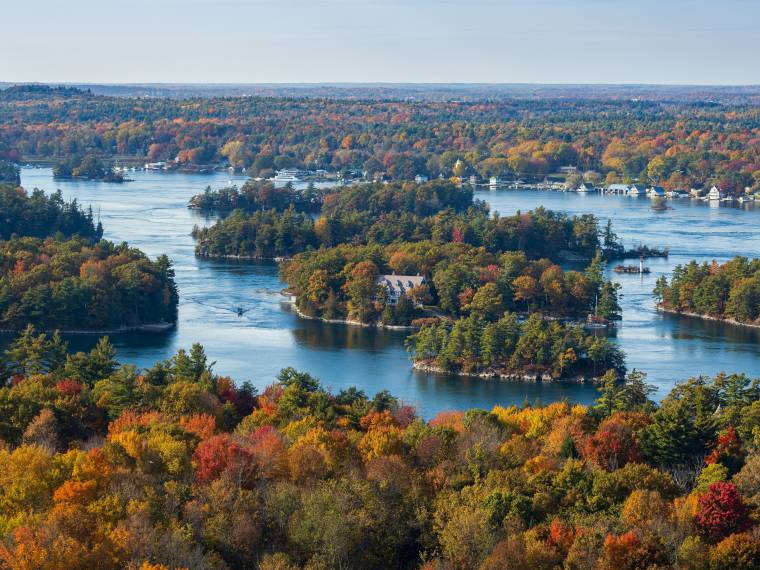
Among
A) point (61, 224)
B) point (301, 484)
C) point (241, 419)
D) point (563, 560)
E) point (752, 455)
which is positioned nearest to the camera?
point (563, 560)

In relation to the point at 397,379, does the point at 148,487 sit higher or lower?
higher

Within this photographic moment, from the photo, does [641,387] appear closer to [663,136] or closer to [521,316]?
[521,316]

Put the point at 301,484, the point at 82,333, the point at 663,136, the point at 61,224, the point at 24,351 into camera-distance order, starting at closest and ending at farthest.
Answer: the point at 301,484
the point at 24,351
the point at 82,333
the point at 61,224
the point at 663,136

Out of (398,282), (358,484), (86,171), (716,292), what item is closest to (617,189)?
(86,171)

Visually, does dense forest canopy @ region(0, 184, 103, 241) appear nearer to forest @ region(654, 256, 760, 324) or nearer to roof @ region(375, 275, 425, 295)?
roof @ region(375, 275, 425, 295)

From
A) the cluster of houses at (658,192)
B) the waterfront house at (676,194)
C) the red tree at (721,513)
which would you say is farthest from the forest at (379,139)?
the red tree at (721,513)

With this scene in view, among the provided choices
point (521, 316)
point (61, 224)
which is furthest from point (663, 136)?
point (521, 316)

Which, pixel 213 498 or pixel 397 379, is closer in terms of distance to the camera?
pixel 213 498

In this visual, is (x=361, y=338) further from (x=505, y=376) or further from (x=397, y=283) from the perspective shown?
(x=505, y=376)
